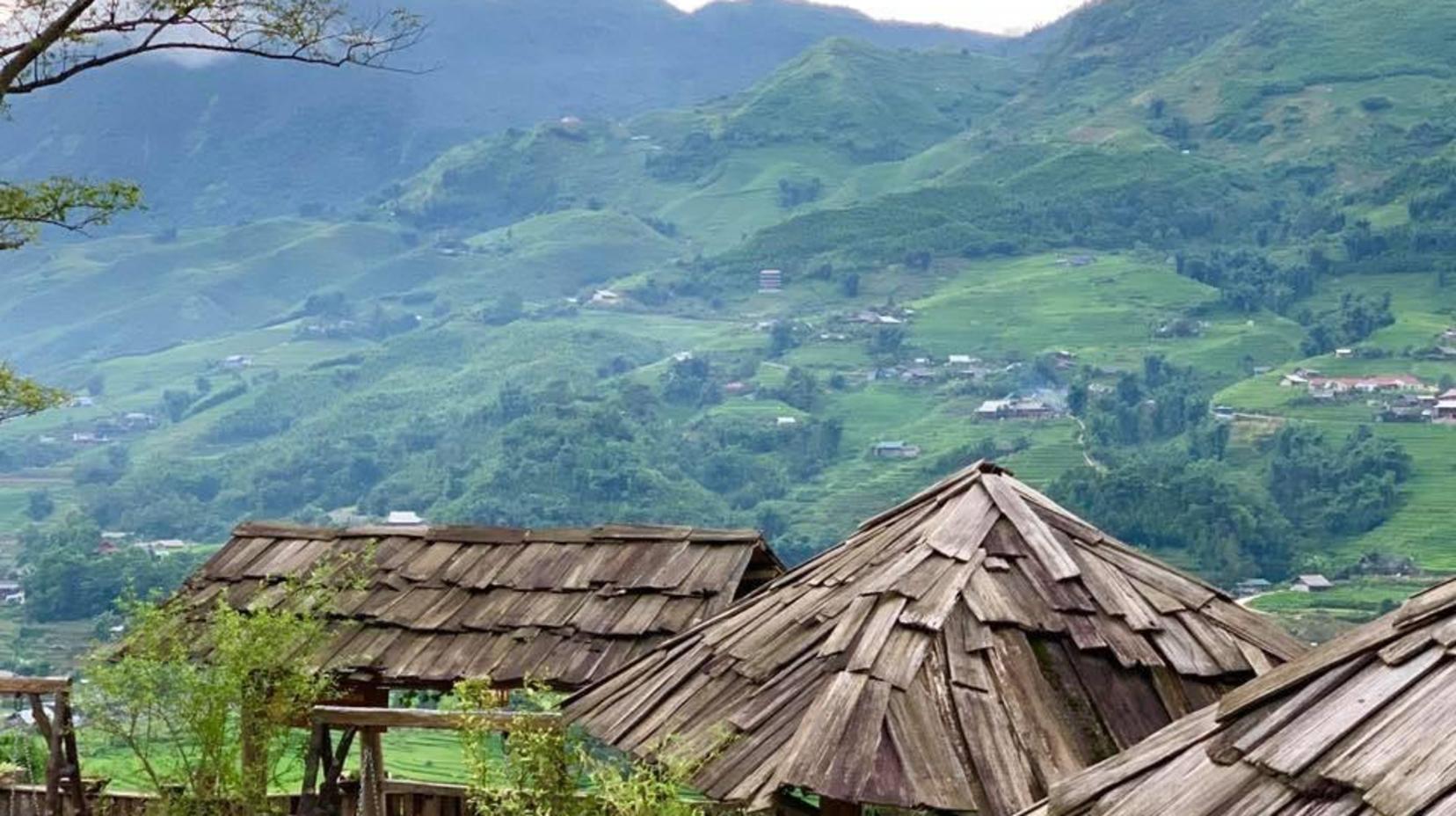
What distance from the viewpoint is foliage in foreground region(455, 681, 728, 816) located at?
6621mm

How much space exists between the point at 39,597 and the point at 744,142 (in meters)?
84.1

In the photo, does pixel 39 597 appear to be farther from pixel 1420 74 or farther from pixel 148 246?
pixel 148 246

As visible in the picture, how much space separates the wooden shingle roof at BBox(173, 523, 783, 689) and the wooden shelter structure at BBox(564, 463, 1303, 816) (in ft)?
3.81

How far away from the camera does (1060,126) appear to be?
111188 millimetres

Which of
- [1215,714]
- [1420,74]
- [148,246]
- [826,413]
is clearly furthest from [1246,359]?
[148,246]

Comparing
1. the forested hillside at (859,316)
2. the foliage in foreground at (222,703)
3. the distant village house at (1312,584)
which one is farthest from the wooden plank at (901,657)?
the forested hillside at (859,316)

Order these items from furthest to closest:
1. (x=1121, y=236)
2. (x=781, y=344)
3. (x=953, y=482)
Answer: (x=1121, y=236)
(x=781, y=344)
(x=953, y=482)

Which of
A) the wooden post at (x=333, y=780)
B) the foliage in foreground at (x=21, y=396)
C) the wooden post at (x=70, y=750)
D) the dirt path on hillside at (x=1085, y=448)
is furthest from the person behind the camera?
the dirt path on hillside at (x=1085, y=448)

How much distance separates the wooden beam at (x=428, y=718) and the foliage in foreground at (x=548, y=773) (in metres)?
0.04

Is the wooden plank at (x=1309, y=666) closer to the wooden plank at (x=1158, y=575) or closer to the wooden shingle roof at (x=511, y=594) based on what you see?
the wooden plank at (x=1158, y=575)

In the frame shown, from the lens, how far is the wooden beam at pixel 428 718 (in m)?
7.33

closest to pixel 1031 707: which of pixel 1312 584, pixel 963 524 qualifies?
pixel 963 524

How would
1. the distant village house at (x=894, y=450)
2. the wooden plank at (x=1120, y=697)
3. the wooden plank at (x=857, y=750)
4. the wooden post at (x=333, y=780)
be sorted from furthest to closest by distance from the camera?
the distant village house at (x=894, y=450)
the wooden post at (x=333, y=780)
the wooden plank at (x=1120, y=697)
the wooden plank at (x=857, y=750)

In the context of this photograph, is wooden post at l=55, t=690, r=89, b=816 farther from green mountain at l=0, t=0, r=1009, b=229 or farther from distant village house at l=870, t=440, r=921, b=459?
green mountain at l=0, t=0, r=1009, b=229
